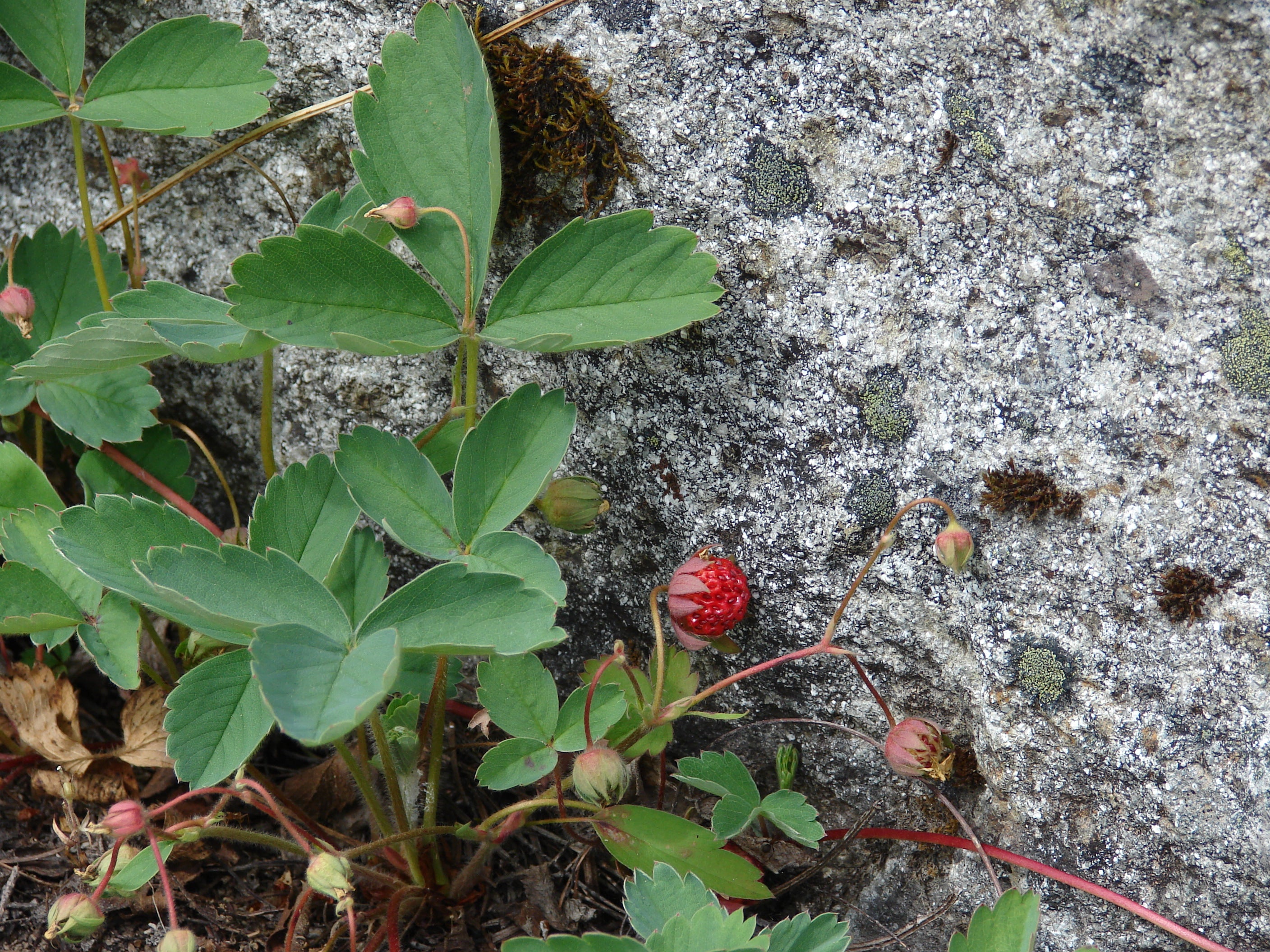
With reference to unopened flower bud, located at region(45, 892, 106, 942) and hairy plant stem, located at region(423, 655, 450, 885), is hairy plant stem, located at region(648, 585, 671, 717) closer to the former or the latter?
hairy plant stem, located at region(423, 655, 450, 885)

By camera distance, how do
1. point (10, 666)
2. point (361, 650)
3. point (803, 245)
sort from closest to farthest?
point (361, 650), point (803, 245), point (10, 666)

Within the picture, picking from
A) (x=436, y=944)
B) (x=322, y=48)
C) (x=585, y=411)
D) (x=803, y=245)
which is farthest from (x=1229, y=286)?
(x=436, y=944)

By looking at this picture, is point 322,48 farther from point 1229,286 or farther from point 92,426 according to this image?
point 1229,286

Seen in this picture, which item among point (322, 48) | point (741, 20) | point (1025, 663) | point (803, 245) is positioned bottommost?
point (1025, 663)

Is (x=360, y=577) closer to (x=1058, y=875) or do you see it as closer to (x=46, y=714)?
(x=46, y=714)

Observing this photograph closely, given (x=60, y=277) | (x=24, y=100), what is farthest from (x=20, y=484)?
(x=24, y=100)

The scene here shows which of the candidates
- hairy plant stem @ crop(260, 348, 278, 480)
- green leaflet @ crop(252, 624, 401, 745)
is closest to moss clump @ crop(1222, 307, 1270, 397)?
green leaflet @ crop(252, 624, 401, 745)

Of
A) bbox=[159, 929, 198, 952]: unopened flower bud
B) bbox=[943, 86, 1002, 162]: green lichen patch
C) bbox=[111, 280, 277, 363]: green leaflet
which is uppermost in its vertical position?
bbox=[111, 280, 277, 363]: green leaflet
